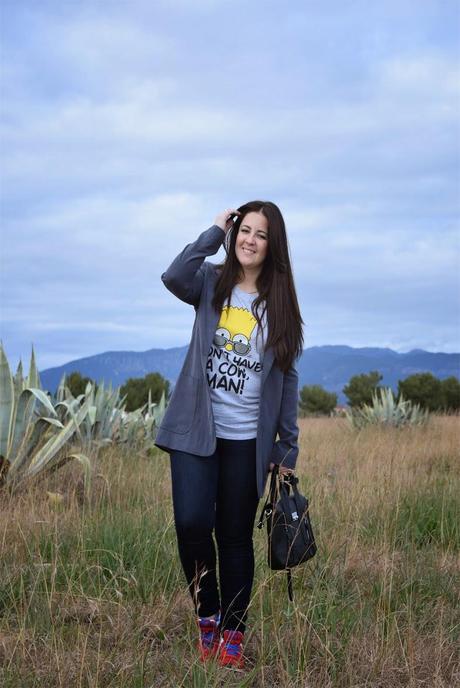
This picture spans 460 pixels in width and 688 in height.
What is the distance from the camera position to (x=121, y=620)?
355cm

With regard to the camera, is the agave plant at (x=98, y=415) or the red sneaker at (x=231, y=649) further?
the agave plant at (x=98, y=415)

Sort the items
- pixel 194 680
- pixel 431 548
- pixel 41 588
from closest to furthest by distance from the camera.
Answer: pixel 194 680 → pixel 41 588 → pixel 431 548

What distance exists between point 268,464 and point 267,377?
0.38m

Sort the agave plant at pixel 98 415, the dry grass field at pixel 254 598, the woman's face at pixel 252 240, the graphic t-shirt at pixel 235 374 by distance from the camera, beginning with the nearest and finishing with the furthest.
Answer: the dry grass field at pixel 254 598 < the graphic t-shirt at pixel 235 374 < the woman's face at pixel 252 240 < the agave plant at pixel 98 415

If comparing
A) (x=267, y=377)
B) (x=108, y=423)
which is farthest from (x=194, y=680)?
(x=108, y=423)

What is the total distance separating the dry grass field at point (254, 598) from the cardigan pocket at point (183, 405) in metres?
0.72

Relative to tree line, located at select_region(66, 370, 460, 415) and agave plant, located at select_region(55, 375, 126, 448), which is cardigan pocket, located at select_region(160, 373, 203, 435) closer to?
agave plant, located at select_region(55, 375, 126, 448)

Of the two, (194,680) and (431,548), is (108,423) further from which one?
(194,680)

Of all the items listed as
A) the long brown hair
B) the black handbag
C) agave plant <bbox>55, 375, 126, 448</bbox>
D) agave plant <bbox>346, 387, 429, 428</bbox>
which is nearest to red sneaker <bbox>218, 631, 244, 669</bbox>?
the black handbag

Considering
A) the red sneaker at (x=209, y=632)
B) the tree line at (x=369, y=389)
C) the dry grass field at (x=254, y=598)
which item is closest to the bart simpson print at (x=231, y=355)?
the dry grass field at (x=254, y=598)

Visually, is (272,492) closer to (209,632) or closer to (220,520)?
(220,520)

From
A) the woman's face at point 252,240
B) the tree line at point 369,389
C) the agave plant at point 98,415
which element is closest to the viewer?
the woman's face at point 252,240

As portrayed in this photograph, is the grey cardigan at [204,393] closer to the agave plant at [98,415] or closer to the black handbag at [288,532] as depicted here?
the black handbag at [288,532]

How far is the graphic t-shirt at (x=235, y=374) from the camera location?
337cm
